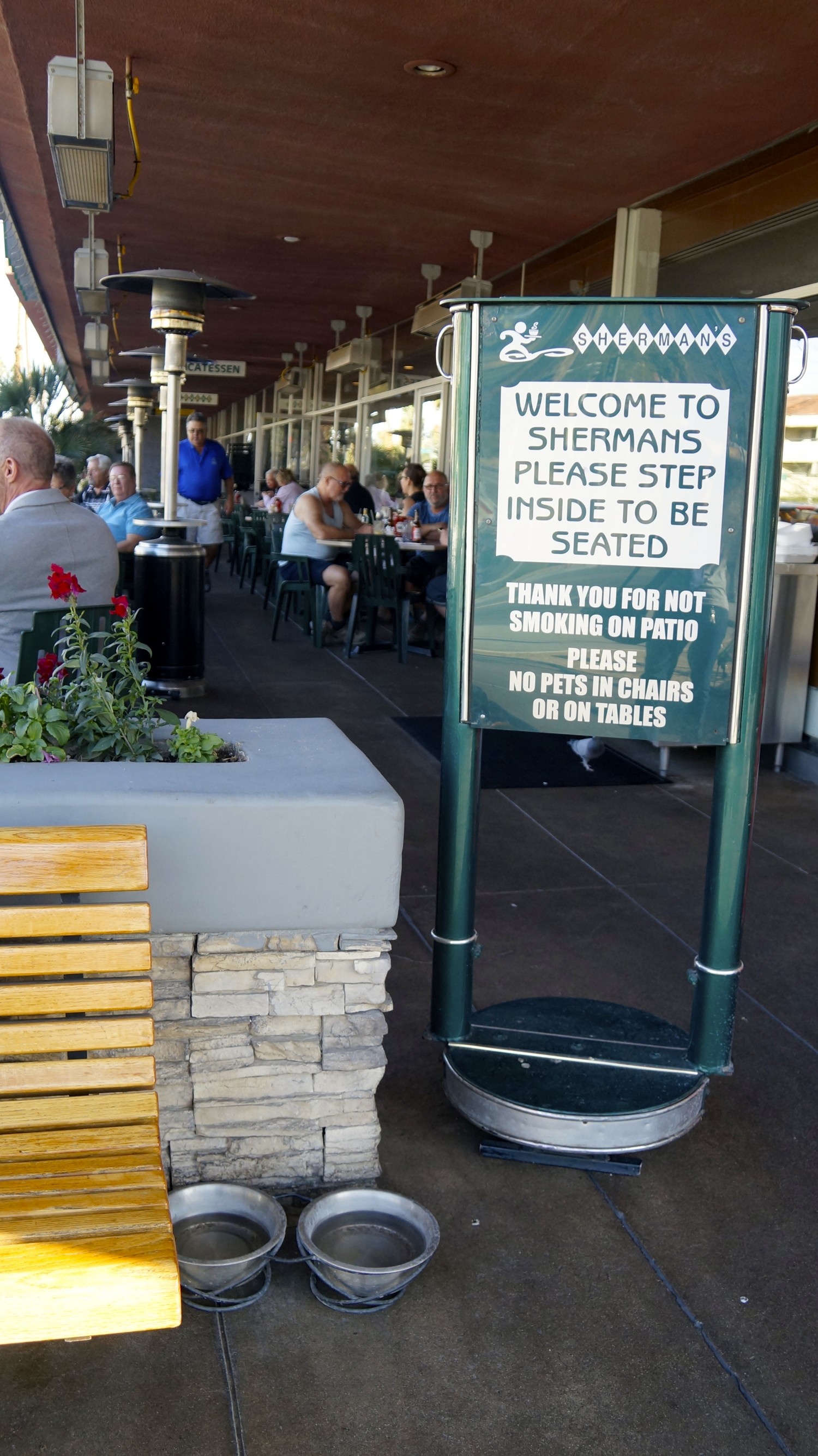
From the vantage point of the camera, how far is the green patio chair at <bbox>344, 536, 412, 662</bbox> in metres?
7.66

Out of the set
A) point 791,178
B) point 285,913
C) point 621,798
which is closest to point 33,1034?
point 285,913

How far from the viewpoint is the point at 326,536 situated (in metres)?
8.52

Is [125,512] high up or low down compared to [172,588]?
up

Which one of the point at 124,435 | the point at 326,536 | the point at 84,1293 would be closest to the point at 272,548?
the point at 326,536

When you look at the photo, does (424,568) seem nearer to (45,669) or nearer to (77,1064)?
(45,669)

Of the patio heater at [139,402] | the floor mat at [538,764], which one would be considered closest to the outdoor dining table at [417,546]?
the floor mat at [538,764]

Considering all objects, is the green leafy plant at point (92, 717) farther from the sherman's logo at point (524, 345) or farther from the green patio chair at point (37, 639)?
the sherman's logo at point (524, 345)

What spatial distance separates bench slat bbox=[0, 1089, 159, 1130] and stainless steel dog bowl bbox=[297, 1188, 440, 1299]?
40cm

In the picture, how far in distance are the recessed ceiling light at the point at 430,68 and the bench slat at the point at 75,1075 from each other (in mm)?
5071

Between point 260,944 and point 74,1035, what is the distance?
0.42 meters

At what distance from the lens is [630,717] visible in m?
2.10

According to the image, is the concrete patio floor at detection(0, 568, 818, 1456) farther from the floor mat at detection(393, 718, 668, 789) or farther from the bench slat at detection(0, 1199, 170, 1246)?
the floor mat at detection(393, 718, 668, 789)

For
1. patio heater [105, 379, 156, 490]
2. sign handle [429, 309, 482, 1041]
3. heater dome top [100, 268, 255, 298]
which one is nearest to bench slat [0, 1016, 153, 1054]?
sign handle [429, 309, 482, 1041]

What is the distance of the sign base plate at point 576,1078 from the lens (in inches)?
83.4
